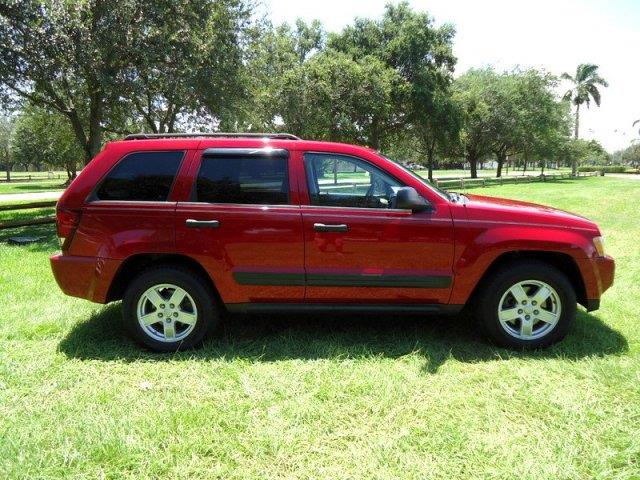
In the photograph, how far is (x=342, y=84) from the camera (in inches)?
881

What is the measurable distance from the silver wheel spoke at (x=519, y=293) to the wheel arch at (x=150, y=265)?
2.58 meters

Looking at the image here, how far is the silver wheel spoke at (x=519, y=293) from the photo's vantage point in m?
3.85

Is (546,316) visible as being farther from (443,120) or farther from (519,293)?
(443,120)

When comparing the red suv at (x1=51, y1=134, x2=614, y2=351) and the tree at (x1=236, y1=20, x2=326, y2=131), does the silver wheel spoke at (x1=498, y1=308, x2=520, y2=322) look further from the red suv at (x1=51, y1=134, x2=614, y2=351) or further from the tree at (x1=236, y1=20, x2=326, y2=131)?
the tree at (x1=236, y1=20, x2=326, y2=131)

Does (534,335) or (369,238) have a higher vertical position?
(369,238)

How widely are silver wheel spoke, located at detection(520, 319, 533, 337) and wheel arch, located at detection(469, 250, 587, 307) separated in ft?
1.50

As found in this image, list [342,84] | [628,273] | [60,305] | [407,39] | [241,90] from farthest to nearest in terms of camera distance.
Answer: [407,39], [342,84], [241,90], [628,273], [60,305]

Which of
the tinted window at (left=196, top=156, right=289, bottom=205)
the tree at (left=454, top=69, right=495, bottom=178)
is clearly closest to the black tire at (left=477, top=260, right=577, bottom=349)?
the tinted window at (left=196, top=156, right=289, bottom=205)

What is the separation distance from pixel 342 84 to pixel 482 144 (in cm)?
→ 2376

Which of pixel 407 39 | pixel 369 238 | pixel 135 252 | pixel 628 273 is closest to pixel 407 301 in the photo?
pixel 369 238

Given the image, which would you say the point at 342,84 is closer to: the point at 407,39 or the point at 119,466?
the point at 407,39

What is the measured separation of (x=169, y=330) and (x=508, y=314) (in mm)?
2946

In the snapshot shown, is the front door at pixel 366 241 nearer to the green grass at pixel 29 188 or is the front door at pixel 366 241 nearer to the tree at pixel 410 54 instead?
the tree at pixel 410 54

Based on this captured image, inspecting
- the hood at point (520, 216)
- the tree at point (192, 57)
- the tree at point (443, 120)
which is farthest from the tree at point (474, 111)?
the hood at point (520, 216)
